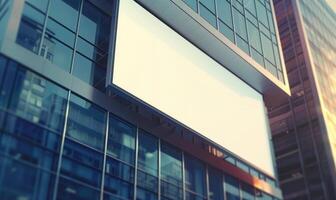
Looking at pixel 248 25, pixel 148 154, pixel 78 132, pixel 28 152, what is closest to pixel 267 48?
pixel 248 25

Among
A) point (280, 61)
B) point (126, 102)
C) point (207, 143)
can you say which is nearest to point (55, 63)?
point (126, 102)

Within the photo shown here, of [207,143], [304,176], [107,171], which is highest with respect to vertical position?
[304,176]

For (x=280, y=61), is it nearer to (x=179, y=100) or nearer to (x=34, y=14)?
(x=179, y=100)

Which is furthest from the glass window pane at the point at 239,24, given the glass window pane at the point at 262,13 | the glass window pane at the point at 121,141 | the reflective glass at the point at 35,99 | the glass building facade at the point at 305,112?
the glass building facade at the point at 305,112

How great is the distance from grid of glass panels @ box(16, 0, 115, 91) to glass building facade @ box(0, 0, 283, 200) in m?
0.05

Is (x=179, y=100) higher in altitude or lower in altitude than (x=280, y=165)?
lower

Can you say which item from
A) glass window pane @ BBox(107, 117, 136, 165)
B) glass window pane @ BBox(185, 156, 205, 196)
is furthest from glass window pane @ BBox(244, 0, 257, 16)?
glass window pane @ BBox(107, 117, 136, 165)

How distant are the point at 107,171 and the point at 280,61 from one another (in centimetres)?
2080

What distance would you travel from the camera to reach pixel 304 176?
5328cm

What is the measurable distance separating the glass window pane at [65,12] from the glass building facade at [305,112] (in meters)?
37.5

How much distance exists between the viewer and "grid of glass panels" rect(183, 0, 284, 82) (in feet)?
98.8

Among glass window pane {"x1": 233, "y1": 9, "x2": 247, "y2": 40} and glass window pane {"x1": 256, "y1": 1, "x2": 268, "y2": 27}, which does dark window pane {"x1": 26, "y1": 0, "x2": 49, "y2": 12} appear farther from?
glass window pane {"x1": 256, "y1": 1, "x2": 268, "y2": 27}

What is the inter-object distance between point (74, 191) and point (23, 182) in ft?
7.78

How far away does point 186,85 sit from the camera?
25.9 metres
